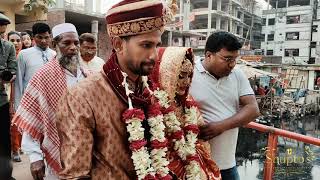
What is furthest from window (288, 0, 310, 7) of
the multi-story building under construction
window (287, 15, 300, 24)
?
the multi-story building under construction

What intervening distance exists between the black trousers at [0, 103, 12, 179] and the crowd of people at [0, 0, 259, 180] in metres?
1.19

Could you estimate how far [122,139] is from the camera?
1.72 metres

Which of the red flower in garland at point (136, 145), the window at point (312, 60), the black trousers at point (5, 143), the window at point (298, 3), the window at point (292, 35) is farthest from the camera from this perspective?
the window at point (298, 3)

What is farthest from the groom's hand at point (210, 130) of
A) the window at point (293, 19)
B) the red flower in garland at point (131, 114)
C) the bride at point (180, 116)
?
the window at point (293, 19)

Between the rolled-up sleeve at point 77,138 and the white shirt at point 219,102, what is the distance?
1.19m

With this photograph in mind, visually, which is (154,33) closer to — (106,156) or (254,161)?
(106,156)

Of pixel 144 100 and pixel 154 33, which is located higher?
pixel 154 33

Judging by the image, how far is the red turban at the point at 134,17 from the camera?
68.0 inches

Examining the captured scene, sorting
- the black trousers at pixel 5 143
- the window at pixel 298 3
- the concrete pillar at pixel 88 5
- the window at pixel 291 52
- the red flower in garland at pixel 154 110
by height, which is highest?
the window at pixel 298 3

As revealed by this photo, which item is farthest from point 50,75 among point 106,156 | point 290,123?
point 290,123

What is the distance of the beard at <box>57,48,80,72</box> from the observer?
2988 millimetres

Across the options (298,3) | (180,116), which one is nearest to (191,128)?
(180,116)

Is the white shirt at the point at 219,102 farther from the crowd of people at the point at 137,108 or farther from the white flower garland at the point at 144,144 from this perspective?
the white flower garland at the point at 144,144

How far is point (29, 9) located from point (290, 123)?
922 inches
